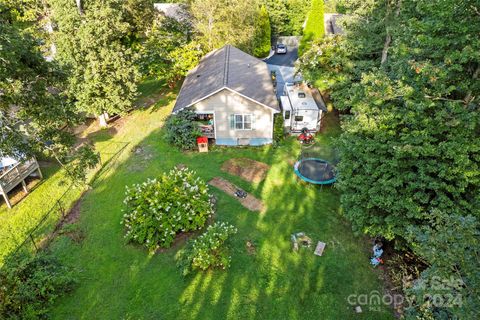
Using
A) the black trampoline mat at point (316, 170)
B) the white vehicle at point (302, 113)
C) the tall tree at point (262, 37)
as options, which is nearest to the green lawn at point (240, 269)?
the black trampoline mat at point (316, 170)

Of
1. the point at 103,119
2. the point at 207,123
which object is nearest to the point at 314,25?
the point at 207,123

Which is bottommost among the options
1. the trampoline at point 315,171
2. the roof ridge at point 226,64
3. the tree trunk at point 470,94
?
the trampoline at point 315,171

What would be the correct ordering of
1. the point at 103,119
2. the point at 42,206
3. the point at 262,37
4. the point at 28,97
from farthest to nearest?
the point at 262,37
the point at 103,119
the point at 42,206
the point at 28,97

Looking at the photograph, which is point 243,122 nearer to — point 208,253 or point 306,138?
point 306,138

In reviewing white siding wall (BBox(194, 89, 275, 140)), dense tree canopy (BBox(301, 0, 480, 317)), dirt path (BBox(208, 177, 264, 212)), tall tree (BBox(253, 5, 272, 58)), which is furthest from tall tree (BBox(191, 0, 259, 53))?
dense tree canopy (BBox(301, 0, 480, 317))

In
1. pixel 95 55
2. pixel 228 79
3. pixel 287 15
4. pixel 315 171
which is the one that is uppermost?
pixel 287 15

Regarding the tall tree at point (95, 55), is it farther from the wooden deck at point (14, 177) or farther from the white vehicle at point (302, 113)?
the white vehicle at point (302, 113)
